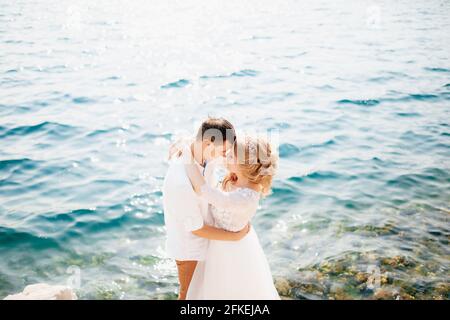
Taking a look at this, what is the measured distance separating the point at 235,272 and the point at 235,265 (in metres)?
0.08

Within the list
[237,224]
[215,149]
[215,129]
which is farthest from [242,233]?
[215,129]

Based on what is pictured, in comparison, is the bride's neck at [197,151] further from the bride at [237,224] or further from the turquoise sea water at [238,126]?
the turquoise sea water at [238,126]

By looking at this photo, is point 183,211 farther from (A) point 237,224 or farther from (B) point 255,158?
(B) point 255,158

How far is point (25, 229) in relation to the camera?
27.2 ft

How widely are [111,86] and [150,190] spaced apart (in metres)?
7.75

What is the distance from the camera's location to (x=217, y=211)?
197 inches

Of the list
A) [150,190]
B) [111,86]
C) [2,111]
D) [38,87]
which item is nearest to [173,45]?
[111,86]

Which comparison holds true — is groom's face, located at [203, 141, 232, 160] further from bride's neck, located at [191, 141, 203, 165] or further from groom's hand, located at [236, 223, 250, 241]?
groom's hand, located at [236, 223, 250, 241]

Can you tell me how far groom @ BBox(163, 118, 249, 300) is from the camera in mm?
4691

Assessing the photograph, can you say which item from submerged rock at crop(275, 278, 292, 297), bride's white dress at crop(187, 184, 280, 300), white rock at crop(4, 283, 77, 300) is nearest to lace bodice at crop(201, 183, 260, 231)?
bride's white dress at crop(187, 184, 280, 300)

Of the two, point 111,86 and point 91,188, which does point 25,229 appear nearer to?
point 91,188

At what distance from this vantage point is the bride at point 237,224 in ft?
15.8

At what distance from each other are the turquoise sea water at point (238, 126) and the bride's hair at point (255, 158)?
113 inches
